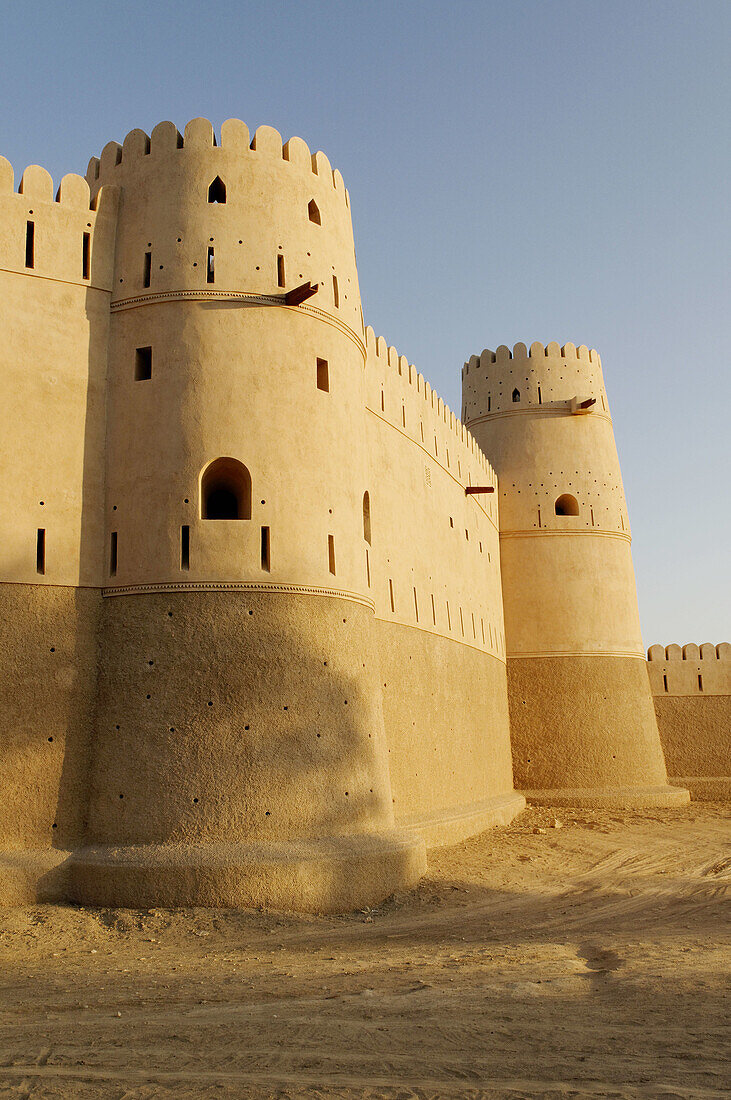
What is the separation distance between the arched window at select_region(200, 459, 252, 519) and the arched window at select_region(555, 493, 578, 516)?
11.8 meters

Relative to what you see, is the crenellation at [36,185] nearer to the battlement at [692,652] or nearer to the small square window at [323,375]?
the small square window at [323,375]

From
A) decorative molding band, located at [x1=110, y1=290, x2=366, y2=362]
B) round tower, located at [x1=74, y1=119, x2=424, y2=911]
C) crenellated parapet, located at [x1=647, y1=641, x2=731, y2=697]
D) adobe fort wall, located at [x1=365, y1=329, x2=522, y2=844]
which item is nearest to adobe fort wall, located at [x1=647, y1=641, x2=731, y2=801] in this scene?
crenellated parapet, located at [x1=647, y1=641, x2=731, y2=697]

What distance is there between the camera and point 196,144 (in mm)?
11289

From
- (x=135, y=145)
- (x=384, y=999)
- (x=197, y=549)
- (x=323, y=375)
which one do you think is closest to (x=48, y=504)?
(x=197, y=549)

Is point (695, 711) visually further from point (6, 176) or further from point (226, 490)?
point (6, 176)

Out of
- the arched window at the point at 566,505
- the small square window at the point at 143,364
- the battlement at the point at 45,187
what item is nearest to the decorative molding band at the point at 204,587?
the small square window at the point at 143,364

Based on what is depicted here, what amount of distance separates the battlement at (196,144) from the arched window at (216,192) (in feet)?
1.33

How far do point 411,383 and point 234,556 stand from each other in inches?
264

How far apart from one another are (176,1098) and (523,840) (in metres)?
11.1

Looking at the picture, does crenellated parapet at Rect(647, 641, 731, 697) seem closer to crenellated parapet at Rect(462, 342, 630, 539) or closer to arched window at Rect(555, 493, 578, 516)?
crenellated parapet at Rect(462, 342, 630, 539)

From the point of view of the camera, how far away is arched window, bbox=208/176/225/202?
37.2ft

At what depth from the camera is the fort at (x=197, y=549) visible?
31.0 ft

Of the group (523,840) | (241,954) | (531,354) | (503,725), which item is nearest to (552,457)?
(531,354)

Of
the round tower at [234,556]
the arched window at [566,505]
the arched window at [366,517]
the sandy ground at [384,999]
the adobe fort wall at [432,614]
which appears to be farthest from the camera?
the arched window at [566,505]
